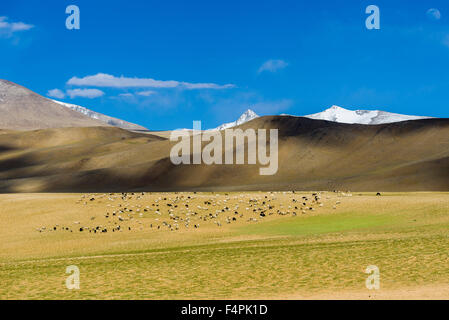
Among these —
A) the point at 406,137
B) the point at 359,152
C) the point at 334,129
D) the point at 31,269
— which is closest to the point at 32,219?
the point at 31,269

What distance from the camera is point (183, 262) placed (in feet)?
61.7

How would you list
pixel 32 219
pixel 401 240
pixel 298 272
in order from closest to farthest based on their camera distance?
pixel 298 272 < pixel 401 240 < pixel 32 219

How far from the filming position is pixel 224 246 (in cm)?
2383

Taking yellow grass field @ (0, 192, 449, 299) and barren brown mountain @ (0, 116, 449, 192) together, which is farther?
barren brown mountain @ (0, 116, 449, 192)

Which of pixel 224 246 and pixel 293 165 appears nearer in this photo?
pixel 224 246

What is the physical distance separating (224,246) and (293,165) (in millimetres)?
90030

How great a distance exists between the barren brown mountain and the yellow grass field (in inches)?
1755

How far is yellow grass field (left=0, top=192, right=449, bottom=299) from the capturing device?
13742mm

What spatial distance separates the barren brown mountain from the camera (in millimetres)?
88062

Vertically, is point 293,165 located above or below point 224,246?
above

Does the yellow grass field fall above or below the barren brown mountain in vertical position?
below
